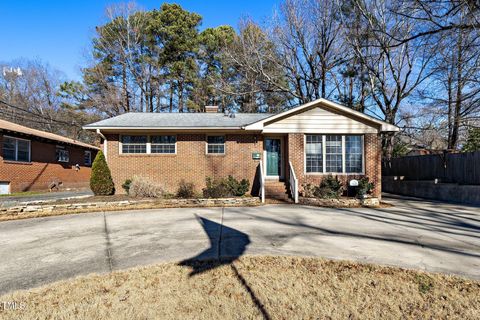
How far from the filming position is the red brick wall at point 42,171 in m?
14.6

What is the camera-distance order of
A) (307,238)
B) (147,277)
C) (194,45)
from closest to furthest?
(147,277), (307,238), (194,45)

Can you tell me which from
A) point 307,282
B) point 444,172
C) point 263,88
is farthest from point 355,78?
point 307,282

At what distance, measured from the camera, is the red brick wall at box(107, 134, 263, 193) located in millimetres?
12820

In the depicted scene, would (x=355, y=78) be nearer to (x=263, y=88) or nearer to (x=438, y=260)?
(x=263, y=88)

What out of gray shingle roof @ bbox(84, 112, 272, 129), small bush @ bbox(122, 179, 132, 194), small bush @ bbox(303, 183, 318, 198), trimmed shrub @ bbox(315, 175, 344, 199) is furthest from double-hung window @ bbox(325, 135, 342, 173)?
small bush @ bbox(122, 179, 132, 194)

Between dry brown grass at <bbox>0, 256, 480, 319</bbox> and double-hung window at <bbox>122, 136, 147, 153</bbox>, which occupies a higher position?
double-hung window at <bbox>122, 136, 147, 153</bbox>

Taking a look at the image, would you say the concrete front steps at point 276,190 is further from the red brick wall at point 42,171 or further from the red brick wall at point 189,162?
the red brick wall at point 42,171

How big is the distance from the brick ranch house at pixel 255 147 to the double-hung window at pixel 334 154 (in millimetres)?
41

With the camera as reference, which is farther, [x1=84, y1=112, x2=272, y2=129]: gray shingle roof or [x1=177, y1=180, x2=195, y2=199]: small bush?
[x1=84, y1=112, x2=272, y2=129]: gray shingle roof

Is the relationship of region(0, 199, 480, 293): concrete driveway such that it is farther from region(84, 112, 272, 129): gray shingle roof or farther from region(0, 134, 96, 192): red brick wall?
region(0, 134, 96, 192): red brick wall

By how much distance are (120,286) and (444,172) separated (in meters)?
15.7

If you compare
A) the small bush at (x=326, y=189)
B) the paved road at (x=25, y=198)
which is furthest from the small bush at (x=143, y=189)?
the small bush at (x=326, y=189)

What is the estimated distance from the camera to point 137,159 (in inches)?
506

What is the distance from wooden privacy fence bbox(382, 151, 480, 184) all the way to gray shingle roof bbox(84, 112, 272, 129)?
30.6ft
